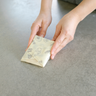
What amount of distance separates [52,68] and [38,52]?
107 mm

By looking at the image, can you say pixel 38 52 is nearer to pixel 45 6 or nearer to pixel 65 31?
pixel 65 31

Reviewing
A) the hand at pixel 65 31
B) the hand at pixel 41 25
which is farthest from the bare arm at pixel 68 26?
the hand at pixel 41 25

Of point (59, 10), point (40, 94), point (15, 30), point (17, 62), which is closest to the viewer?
point (40, 94)

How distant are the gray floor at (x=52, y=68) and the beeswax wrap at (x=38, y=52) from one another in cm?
4

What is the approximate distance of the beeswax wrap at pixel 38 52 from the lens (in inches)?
24.4

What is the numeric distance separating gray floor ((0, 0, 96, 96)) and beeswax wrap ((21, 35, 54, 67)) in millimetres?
36

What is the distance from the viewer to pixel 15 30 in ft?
2.88

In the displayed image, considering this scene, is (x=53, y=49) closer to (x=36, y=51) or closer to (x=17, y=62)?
(x=36, y=51)

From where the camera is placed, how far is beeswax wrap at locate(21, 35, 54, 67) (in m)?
0.62

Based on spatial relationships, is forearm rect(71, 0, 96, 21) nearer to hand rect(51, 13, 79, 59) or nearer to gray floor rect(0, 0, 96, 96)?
hand rect(51, 13, 79, 59)

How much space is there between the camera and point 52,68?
0.63 meters

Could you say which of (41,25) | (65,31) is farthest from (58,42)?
(41,25)

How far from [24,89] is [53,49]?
0.23m

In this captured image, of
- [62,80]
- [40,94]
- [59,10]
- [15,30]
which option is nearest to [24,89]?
[40,94]
